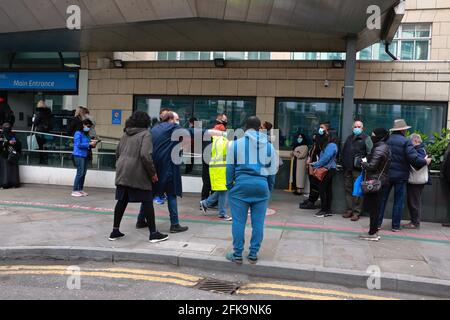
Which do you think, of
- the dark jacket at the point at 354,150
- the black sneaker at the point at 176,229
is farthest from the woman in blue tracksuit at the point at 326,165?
the black sneaker at the point at 176,229

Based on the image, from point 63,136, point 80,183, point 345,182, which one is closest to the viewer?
point 345,182

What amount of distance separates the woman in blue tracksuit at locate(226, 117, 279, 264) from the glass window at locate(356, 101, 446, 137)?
7391mm

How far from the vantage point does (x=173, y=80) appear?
42.3 ft

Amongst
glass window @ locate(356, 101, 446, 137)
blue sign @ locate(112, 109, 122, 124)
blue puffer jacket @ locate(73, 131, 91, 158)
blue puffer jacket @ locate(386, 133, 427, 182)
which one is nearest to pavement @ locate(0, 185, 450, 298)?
blue puffer jacket @ locate(386, 133, 427, 182)

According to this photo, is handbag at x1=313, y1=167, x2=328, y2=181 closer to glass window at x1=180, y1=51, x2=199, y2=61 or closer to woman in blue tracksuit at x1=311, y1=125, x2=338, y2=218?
woman in blue tracksuit at x1=311, y1=125, x2=338, y2=218

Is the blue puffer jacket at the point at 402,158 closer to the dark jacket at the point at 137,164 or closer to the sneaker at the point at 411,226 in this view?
the sneaker at the point at 411,226

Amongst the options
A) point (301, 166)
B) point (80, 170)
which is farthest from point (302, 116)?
point (80, 170)

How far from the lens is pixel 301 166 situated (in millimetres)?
10891

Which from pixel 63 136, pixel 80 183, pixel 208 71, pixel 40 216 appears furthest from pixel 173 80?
pixel 40 216

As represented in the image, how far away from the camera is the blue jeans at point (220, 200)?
7.77 meters
